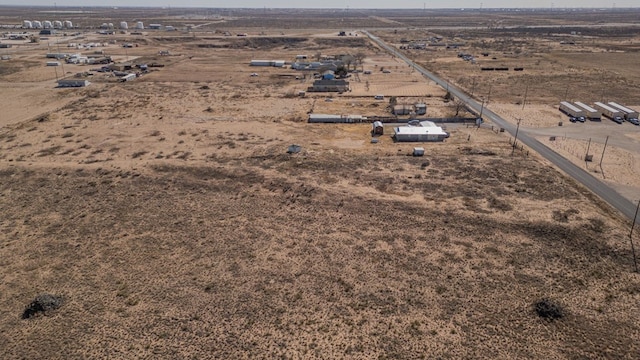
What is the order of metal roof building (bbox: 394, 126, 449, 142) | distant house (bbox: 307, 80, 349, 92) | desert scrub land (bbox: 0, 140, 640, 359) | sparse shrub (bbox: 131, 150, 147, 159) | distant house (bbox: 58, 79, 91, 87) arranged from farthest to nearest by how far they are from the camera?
distant house (bbox: 58, 79, 91, 87) < distant house (bbox: 307, 80, 349, 92) < metal roof building (bbox: 394, 126, 449, 142) < sparse shrub (bbox: 131, 150, 147, 159) < desert scrub land (bbox: 0, 140, 640, 359)

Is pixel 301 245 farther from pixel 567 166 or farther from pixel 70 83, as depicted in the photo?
pixel 70 83

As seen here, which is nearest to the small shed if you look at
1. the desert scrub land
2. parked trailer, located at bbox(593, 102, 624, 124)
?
the desert scrub land

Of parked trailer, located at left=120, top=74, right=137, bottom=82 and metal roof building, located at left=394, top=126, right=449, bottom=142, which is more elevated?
parked trailer, located at left=120, top=74, right=137, bottom=82

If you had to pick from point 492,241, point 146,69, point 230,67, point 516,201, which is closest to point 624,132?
point 516,201

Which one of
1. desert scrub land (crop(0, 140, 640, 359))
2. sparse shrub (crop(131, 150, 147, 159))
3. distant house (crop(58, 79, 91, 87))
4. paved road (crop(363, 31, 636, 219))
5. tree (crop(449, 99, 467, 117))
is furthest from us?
distant house (crop(58, 79, 91, 87))

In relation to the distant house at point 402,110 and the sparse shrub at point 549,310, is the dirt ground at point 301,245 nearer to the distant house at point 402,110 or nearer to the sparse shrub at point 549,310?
the sparse shrub at point 549,310

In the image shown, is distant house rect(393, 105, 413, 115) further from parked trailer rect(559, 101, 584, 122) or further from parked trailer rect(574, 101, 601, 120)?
parked trailer rect(574, 101, 601, 120)
